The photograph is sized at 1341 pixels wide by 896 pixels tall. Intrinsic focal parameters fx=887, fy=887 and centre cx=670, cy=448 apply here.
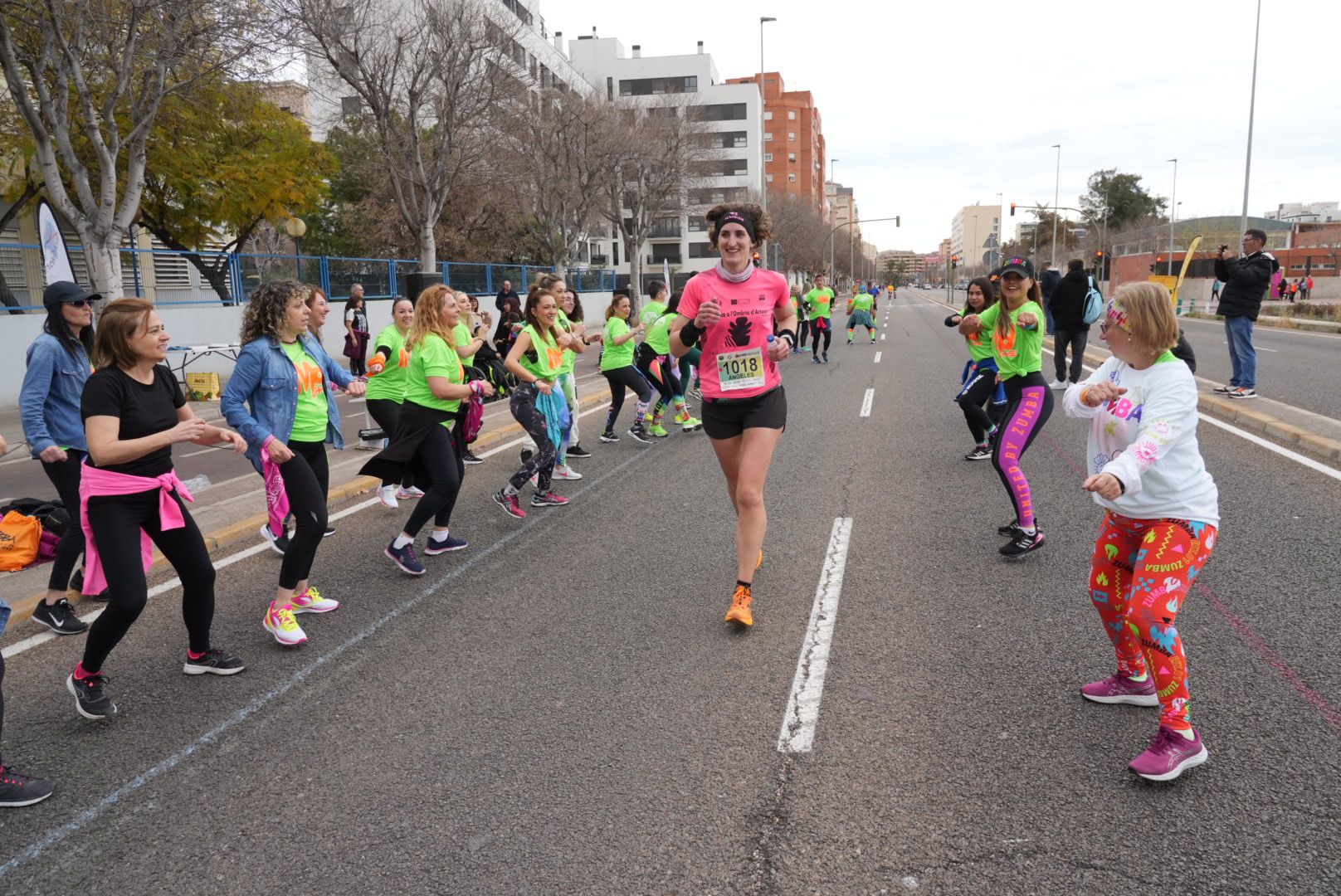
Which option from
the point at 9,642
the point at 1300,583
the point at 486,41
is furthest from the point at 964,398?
the point at 486,41

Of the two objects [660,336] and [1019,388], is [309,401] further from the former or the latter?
[660,336]

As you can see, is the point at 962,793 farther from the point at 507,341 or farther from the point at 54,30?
the point at 54,30

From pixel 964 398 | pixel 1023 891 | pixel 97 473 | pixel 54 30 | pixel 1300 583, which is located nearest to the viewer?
pixel 1023 891

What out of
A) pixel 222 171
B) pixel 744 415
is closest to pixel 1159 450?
pixel 744 415

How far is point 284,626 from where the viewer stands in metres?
4.58

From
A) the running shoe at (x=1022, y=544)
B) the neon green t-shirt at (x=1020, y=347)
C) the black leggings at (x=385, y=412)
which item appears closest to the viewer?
the running shoe at (x=1022, y=544)

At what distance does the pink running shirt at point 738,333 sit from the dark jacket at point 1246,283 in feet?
31.0

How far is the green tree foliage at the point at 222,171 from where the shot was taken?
1983 centimetres

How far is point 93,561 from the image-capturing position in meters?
3.80

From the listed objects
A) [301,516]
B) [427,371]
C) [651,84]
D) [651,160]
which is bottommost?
[301,516]

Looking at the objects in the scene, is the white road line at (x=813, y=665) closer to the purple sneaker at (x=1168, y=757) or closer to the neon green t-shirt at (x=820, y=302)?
the purple sneaker at (x=1168, y=757)

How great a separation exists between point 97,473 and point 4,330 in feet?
45.1

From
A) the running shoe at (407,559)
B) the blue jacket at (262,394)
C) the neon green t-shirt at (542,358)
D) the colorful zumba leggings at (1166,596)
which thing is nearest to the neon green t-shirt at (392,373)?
the neon green t-shirt at (542,358)

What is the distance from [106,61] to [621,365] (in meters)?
8.57
